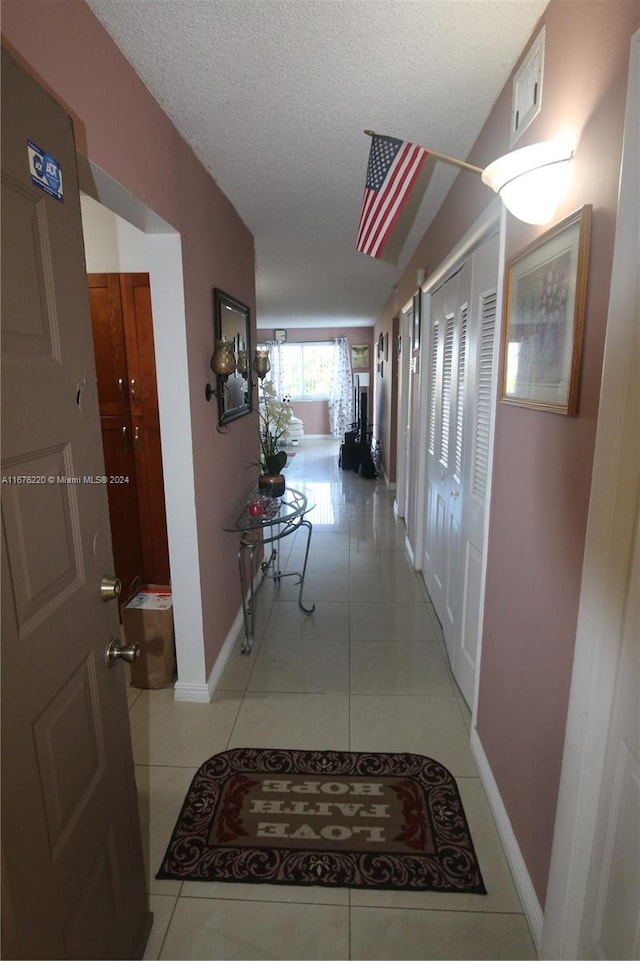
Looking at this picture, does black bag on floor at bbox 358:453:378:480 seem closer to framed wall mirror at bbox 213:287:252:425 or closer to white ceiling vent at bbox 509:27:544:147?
framed wall mirror at bbox 213:287:252:425

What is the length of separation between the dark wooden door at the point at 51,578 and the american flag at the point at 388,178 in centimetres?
93

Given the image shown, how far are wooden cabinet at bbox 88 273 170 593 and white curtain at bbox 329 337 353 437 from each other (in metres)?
7.70

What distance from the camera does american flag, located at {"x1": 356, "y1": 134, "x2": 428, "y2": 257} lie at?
146cm

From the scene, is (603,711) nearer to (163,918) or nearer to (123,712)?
(123,712)

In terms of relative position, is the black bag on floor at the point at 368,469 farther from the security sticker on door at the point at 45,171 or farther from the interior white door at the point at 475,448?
the security sticker on door at the point at 45,171

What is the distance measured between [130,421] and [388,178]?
6.30 feet

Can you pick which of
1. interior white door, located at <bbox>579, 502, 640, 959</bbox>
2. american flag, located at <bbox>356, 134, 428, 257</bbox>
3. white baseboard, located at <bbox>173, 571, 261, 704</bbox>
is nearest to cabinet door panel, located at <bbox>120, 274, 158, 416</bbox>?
white baseboard, located at <bbox>173, 571, 261, 704</bbox>

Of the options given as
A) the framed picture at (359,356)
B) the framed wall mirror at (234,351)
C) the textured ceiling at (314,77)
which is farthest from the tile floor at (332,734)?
the framed picture at (359,356)

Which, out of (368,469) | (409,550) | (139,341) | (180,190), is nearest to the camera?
(180,190)

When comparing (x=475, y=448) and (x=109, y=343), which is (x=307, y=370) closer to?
(x=109, y=343)

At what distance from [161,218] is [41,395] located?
1256 millimetres

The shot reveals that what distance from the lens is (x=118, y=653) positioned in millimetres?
1109

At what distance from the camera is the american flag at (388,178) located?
1464 millimetres

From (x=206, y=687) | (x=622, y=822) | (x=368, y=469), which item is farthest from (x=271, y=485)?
(x=368, y=469)
